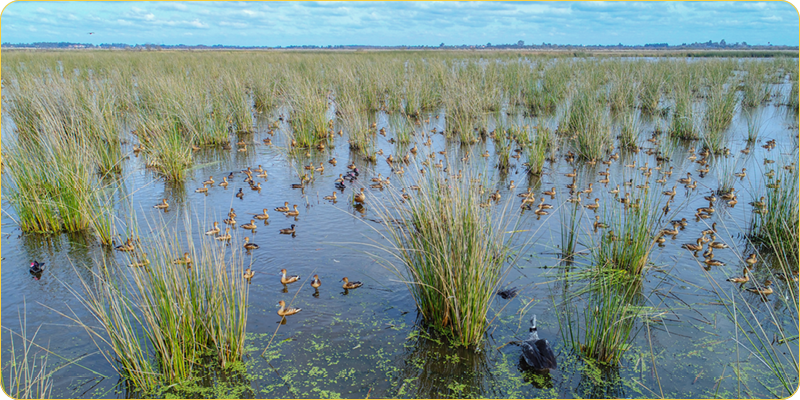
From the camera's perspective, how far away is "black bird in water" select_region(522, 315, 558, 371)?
160 inches

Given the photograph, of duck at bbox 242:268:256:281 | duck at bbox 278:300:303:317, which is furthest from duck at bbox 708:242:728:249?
duck at bbox 242:268:256:281

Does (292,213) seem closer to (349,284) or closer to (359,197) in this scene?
(359,197)

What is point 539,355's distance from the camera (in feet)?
13.5

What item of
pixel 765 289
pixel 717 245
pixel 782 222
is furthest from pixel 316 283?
pixel 782 222

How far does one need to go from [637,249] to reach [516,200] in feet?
11.1

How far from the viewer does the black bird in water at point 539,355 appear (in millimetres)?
4066

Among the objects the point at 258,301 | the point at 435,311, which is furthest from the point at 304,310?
the point at 435,311

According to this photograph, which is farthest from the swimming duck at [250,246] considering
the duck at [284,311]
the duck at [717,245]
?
the duck at [717,245]

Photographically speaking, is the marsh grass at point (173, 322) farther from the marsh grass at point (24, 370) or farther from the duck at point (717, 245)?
the duck at point (717, 245)

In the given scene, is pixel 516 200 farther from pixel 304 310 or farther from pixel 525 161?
pixel 304 310

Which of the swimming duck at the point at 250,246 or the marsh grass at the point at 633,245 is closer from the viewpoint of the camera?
the marsh grass at the point at 633,245

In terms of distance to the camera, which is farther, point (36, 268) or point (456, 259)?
point (36, 268)

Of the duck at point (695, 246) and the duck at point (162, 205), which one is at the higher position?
the duck at point (162, 205)

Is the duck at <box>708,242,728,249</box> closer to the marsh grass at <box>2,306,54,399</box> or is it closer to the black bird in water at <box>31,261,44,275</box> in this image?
the marsh grass at <box>2,306,54,399</box>
